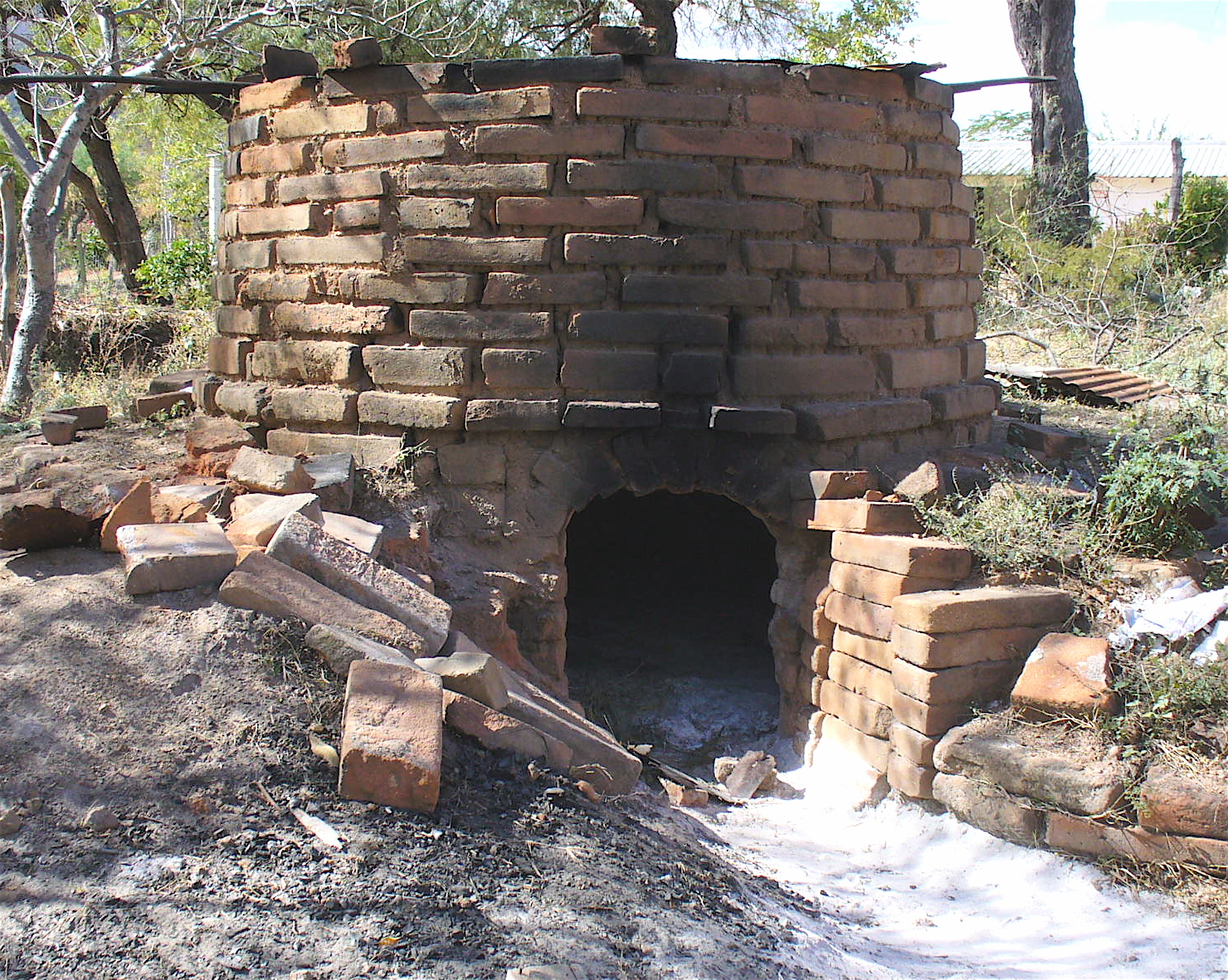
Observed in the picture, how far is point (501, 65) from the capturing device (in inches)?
169

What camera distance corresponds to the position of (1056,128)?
13555 mm

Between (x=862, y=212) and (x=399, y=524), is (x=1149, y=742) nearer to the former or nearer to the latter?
(x=862, y=212)

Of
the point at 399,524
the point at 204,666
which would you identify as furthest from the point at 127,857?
the point at 399,524

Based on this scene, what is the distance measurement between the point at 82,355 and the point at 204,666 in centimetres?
813

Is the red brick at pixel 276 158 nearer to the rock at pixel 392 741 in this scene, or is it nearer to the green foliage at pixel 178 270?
the rock at pixel 392 741

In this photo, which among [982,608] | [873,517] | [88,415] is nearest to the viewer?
[982,608]

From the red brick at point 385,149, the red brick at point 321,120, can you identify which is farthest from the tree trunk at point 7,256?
the red brick at point 385,149

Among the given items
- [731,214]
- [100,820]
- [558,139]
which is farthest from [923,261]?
[100,820]

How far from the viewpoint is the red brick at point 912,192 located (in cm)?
470

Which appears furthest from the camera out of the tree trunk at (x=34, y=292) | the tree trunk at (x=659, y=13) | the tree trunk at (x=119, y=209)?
the tree trunk at (x=119, y=209)

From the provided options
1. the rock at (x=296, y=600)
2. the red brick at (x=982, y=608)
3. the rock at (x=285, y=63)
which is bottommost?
the red brick at (x=982, y=608)

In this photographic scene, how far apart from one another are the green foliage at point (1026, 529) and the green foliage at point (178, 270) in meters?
10.5

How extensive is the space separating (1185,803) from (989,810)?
2.06 ft

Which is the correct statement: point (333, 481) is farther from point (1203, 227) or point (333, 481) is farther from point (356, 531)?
point (1203, 227)
